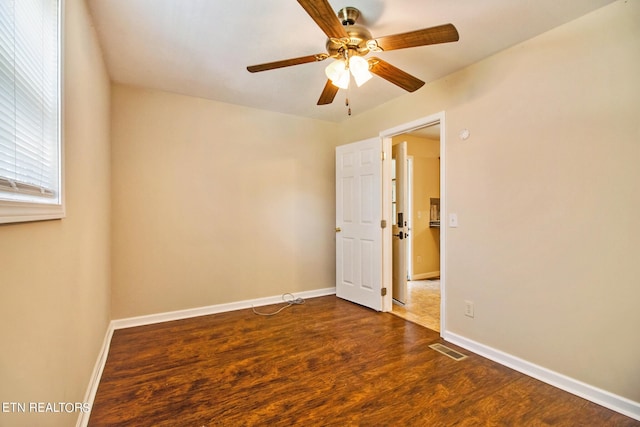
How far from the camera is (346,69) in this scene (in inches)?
73.5

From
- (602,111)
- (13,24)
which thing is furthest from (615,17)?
(13,24)

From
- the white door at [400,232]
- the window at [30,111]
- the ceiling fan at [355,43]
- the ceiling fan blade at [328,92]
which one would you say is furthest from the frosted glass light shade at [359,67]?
the white door at [400,232]

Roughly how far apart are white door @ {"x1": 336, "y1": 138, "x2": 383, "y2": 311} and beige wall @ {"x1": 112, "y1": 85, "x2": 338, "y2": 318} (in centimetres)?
31

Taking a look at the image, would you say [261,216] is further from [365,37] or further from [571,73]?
[571,73]

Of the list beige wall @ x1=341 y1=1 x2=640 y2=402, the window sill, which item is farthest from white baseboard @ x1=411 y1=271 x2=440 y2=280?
the window sill

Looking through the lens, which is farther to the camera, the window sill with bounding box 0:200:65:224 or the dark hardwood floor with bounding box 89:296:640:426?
the dark hardwood floor with bounding box 89:296:640:426

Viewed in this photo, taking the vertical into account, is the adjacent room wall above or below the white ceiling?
below

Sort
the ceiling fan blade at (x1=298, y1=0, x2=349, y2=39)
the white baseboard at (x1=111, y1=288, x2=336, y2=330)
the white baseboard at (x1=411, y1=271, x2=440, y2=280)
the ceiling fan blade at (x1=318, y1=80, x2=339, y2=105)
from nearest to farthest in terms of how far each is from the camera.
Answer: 1. the ceiling fan blade at (x1=298, y1=0, x2=349, y2=39)
2. the ceiling fan blade at (x1=318, y1=80, x2=339, y2=105)
3. the white baseboard at (x1=111, y1=288, x2=336, y2=330)
4. the white baseboard at (x1=411, y1=271, x2=440, y2=280)

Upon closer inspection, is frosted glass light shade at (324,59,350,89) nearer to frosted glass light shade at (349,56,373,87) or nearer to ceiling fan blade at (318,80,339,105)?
frosted glass light shade at (349,56,373,87)

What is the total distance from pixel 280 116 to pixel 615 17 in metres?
3.14

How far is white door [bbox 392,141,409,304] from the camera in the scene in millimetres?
3725

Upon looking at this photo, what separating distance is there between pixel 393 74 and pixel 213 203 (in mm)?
2432

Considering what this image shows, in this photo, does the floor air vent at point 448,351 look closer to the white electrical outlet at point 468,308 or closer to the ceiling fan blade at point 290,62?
the white electrical outlet at point 468,308

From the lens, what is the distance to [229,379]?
2033 mm
